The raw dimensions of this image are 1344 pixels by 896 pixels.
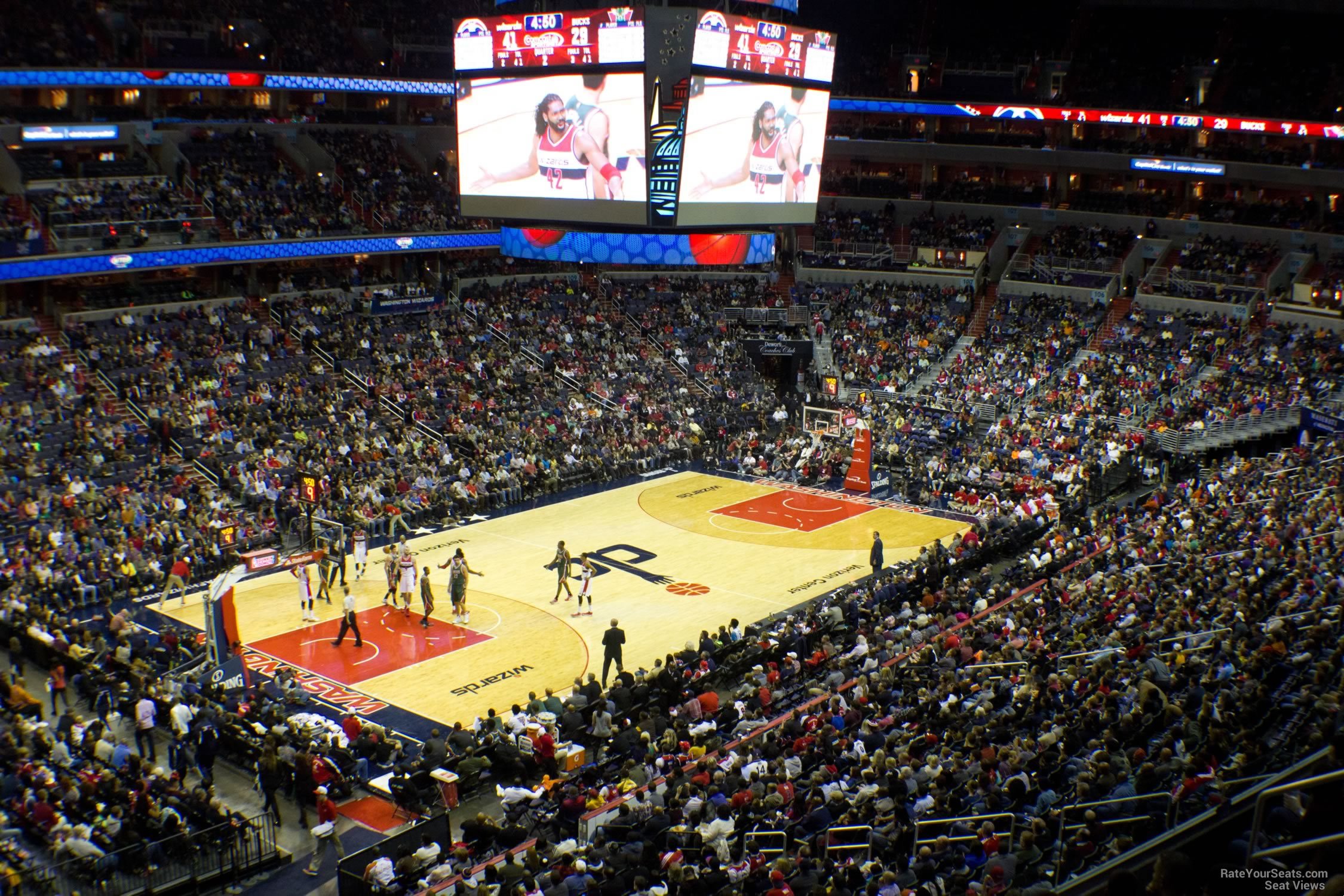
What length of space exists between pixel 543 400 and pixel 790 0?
14.9 metres

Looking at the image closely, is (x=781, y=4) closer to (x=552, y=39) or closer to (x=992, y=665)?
(x=552, y=39)

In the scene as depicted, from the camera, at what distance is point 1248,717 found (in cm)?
1302

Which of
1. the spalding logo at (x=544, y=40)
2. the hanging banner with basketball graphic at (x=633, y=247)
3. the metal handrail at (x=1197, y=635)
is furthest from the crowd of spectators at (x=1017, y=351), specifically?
the metal handrail at (x=1197, y=635)

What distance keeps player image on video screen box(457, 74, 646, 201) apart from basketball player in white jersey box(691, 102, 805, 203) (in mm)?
2117

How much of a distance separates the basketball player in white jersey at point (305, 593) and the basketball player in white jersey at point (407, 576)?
180cm

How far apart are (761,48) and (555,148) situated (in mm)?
5543

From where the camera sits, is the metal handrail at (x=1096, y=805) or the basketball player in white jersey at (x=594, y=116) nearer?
the metal handrail at (x=1096, y=805)

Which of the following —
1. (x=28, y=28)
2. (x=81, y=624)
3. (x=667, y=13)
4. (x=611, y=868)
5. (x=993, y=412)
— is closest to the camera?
(x=611, y=868)

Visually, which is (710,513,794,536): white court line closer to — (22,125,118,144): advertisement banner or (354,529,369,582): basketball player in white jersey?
(354,529,369,582): basketball player in white jersey

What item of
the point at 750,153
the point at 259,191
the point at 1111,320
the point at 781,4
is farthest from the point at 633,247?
the point at 1111,320

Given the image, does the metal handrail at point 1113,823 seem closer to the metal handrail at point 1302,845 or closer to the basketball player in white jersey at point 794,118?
the metal handrail at point 1302,845

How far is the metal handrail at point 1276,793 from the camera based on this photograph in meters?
7.26

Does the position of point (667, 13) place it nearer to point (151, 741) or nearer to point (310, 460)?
point (310, 460)

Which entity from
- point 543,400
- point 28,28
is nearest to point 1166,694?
point 543,400
